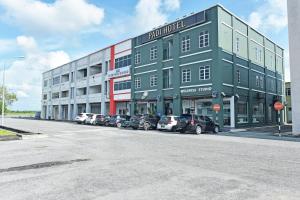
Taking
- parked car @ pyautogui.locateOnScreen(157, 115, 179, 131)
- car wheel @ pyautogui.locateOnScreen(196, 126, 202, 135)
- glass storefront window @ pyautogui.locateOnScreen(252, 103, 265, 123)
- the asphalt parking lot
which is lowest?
the asphalt parking lot

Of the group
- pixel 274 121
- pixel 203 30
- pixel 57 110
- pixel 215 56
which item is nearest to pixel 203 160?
pixel 215 56

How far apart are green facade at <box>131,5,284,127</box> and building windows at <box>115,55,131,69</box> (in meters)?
1.87

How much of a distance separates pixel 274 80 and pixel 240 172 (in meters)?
38.3

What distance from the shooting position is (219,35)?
1141 inches

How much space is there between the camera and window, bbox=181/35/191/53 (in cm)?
3225

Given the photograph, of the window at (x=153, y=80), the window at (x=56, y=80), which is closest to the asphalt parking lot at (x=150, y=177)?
the window at (x=153, y=80)

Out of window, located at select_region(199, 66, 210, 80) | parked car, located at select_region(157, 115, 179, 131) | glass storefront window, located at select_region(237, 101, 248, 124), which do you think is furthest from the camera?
glass storefront window, located at select_region(237, 101, 248, 124)

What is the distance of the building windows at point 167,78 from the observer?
1359 inches

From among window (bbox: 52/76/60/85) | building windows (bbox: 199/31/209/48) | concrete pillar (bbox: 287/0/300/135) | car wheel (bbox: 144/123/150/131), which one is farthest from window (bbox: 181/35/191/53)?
window (bbox: 52/76/60/85)

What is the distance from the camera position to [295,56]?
2262 cm

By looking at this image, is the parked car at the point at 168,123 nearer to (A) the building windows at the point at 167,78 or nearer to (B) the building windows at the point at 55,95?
(A) the building windows at the point at 167,78

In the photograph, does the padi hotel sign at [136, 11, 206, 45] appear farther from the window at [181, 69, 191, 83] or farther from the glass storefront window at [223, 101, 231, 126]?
the glass storefront window at [223, 101, 231, 126]

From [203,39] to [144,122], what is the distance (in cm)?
1159

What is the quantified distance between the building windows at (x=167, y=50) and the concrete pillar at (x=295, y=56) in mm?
14898
